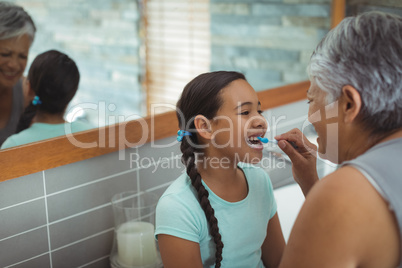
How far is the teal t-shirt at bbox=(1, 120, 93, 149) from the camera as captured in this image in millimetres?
1382

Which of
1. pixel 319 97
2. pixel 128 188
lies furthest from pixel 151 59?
pixel 319 97

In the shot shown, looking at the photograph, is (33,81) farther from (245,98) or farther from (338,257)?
(338,257)

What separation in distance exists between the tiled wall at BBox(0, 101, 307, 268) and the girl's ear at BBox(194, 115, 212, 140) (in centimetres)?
38

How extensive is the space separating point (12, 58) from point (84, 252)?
2.51 ft

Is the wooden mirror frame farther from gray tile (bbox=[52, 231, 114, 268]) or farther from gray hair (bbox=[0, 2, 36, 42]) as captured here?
gray hair (bbox=[0, 2, 36, 42])

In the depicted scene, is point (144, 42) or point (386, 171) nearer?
point (386, 171)

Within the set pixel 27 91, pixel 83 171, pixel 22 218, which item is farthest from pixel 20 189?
pixel 27 91

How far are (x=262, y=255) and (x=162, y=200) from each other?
39 centimetres

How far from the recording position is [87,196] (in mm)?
1438

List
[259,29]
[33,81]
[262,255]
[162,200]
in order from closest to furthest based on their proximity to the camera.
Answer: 1. [162,200]
2. [262,255]
3. [33,81]
4. [259,29]

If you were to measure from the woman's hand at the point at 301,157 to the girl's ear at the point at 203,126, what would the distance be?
7.1 inches

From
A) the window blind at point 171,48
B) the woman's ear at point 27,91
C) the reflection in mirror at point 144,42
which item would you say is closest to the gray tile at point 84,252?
the woman's ear at point 27,91

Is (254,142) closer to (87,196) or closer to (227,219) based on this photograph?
(227,219)

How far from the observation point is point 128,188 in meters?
1.54
